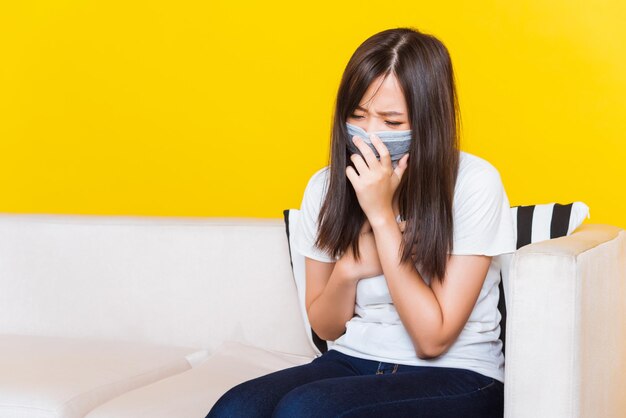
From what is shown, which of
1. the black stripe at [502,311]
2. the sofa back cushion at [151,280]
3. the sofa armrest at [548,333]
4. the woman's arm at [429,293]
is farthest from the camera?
the sofa back cushion at [151,280]

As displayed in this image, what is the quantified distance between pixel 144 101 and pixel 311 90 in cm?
65

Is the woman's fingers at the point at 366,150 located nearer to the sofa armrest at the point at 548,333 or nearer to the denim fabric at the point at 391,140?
the denim fabric at the point at 391,140

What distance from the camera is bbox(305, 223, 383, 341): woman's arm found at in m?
1.79

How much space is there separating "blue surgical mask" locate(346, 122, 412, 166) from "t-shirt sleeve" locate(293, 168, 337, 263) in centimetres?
16

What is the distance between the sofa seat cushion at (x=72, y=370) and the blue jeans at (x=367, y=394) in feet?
1.43

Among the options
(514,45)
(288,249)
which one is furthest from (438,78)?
(514,45)

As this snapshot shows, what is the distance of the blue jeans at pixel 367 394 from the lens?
1.50 m

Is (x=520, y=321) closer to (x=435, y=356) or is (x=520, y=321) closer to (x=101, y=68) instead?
(x=435, y=356)

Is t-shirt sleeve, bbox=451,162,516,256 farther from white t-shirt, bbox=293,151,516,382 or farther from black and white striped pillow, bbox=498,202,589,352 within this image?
black and white striped pillow, bbox=498,202,589,352

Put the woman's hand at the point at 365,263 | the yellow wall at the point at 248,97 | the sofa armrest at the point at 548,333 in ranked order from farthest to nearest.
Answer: the yellow wall at the point at 248,97
the woman's hand at the point at 365,263
the sofa armrest at the point at 548,333

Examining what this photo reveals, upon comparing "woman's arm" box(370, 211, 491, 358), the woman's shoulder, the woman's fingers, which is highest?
the woman's fingers

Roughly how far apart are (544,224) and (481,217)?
38 centimetres

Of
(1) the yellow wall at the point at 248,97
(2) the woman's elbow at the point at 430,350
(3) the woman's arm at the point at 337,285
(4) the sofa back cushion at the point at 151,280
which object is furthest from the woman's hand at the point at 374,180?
(1) the yellow wall at the point at 248,97

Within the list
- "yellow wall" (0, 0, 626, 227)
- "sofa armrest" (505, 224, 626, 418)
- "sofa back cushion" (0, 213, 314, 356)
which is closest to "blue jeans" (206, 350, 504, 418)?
"sofa armrest" (505, 224, 626, 418)
